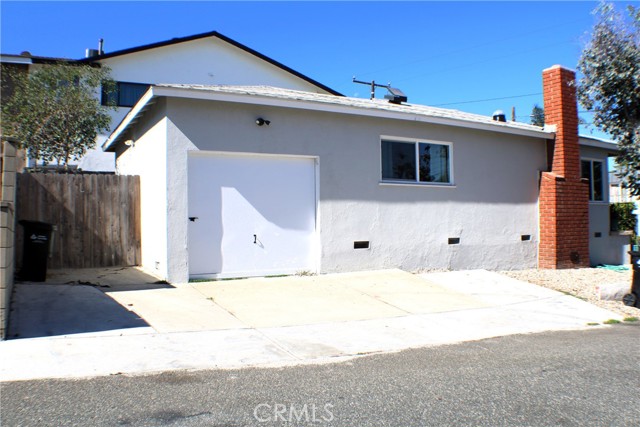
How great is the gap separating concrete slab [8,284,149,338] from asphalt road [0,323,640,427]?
1.75 metres

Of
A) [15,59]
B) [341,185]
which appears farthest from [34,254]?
[15,59]

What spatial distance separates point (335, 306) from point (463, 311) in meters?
2.14

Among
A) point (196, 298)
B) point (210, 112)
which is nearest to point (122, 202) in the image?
point (210, 112)

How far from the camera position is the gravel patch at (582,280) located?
9.82 meters

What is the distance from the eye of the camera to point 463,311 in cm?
873

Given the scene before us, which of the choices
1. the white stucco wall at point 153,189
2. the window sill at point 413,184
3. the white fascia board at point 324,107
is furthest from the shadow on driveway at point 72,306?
the window sill at point 413,184

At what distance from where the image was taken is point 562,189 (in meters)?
13.7

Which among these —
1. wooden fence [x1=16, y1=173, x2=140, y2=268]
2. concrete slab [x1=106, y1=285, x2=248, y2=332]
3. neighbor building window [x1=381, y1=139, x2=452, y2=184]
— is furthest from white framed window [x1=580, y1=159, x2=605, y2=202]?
wooden fence [x1=16, y1=173, x2=140, y2=268]

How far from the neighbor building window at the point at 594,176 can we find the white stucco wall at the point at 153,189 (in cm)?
1250

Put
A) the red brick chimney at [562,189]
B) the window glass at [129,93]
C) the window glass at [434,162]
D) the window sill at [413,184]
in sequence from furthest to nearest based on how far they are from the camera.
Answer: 1. the window glass at [129,93]
2. the red brick chimney at [562,189]
3. the window glass at [434,162]
4. the window sill at [413,184]

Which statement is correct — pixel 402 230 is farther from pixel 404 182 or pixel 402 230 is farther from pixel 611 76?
pixel 611 76

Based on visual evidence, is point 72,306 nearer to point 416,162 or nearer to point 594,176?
point 416,162

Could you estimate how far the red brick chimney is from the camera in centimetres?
1356

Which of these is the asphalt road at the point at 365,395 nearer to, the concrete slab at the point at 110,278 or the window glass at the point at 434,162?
the concrete slab at the point at 110,278
